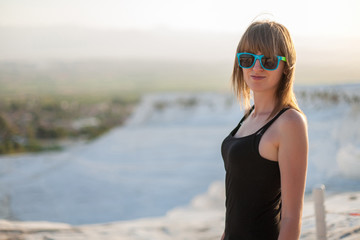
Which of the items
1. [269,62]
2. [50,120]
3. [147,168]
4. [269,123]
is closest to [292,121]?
[269,123]

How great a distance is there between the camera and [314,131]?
6301 millimetres

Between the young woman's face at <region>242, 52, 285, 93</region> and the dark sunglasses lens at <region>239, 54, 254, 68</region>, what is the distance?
0.02 meters

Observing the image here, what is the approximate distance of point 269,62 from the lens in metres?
1.27

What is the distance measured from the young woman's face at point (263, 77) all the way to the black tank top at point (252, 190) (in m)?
0.16

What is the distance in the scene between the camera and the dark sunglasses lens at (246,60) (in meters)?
1.31

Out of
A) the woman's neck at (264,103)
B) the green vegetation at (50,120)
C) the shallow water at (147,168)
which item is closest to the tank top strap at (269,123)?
the woman's neck at (264,103)

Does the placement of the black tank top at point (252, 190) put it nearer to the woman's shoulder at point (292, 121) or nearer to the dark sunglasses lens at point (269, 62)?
the woman's shoulder at point (292, 121)

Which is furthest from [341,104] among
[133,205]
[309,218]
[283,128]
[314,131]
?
[283,128]

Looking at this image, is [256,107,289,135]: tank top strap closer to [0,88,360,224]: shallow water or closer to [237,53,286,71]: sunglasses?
[237,53,286,71]: sunglasses

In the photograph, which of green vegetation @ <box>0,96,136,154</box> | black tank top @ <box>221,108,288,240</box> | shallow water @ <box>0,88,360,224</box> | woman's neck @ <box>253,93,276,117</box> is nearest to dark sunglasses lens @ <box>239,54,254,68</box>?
woman's neck @ <box>253,93,276,117</box>

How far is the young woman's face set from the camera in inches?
50.9

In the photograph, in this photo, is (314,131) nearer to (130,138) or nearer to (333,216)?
(333,216)

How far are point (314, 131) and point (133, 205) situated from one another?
3.31 meters

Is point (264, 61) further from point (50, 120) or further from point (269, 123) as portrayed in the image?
point (50, 120)
